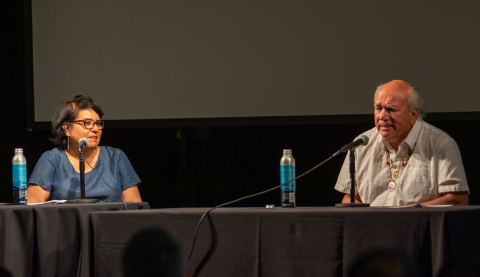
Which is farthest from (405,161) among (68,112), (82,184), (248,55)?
(68,112)

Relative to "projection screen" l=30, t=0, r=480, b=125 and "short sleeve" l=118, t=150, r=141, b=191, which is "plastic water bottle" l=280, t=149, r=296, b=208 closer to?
"short sleeve" l=118, t=150, r=141, b=191

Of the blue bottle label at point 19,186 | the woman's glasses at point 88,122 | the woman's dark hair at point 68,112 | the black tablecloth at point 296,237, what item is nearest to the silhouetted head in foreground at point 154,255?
the black tablecloth at point 296,237

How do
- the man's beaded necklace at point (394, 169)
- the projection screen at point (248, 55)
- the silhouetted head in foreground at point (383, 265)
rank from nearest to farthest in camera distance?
the silhouetted head in foreground at point (383, 265) < the man's beaded necklace at point (394, 169) < the projection screen at point (248, 55)

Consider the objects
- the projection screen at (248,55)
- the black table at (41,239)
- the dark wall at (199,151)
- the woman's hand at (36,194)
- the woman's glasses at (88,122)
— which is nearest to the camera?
the black table at (41,239)

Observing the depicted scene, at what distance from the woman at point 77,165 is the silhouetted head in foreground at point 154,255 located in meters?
1.15

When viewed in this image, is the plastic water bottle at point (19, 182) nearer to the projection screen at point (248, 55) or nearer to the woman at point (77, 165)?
the woman at point (77, 165)

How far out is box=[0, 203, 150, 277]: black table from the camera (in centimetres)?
219

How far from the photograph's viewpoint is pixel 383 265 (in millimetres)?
1633

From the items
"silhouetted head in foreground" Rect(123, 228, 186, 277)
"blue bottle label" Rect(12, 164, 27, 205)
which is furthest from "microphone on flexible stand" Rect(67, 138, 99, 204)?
"silhouetted head in foreground" Rect(123, 228, 186, 277)

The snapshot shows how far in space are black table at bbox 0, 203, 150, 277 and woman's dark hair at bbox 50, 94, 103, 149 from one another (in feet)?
3.34

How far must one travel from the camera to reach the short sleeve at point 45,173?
9.66 feet

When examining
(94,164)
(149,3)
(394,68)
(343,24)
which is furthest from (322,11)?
(94,164)

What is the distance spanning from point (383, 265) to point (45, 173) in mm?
2052

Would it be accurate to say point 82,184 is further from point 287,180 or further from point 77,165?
point 287,180
